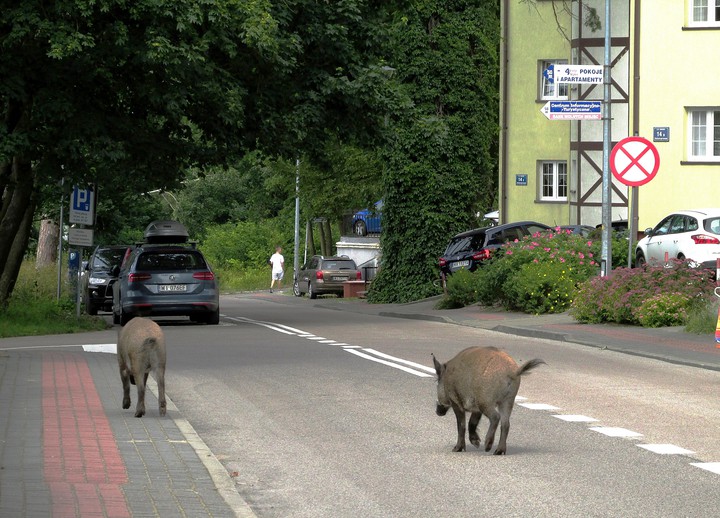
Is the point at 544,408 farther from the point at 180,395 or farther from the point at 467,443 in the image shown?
the point at 180,395

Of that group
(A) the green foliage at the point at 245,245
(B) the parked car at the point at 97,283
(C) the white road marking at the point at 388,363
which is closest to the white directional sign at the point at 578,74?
(C) the white road marking at the point at 388,363

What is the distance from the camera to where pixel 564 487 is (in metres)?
8.53

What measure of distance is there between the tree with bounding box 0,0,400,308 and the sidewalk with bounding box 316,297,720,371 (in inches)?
189

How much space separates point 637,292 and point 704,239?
5058 millimetres

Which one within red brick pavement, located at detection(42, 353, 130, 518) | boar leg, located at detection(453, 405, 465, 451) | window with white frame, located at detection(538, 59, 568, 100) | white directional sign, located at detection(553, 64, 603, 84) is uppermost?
window with white frame, located at detection(538, 59, 568, 100)

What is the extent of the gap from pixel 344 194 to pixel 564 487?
46.0 meters

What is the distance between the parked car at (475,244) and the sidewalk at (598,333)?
3100 millimetres

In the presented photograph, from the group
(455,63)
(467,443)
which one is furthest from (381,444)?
(455,63)

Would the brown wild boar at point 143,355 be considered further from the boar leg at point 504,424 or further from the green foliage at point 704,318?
the green foliage at point 704,318

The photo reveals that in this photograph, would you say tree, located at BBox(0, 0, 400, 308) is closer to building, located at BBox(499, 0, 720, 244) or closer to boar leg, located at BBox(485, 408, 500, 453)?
building, located at BBox(499, 0, 720, 244)

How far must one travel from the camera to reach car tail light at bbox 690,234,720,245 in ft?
95.7

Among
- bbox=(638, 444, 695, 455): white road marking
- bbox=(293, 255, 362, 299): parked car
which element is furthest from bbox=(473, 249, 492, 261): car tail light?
bbox=(638, 444, 695, 455): white road marking

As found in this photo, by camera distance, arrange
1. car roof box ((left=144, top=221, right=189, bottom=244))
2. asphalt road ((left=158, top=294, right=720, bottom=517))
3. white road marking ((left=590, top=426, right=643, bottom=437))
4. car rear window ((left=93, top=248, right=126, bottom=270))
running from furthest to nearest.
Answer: car roof box ((left=144, top=221, right=189, bottom=244)) < car rear window ((left=93, top=248, right=126, bottom=270)) < white road marking ((left=590, top=426, right=643, bottom=437)) < asphalt road ((left=158, top=294, right=720, bottom=517))

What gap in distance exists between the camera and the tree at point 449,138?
40250 millimetres
